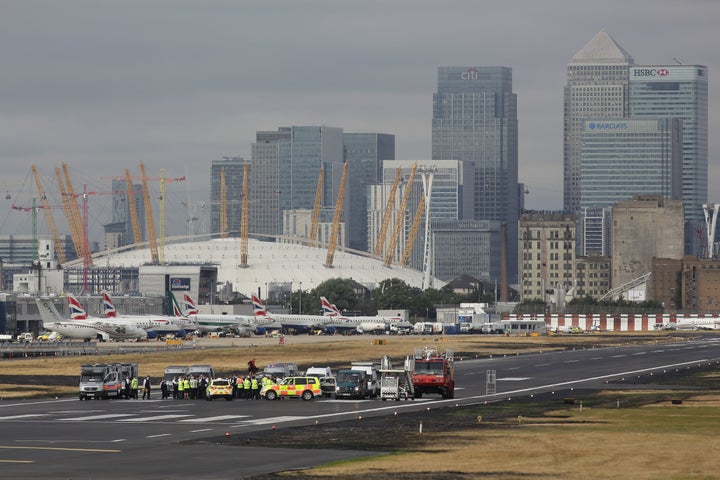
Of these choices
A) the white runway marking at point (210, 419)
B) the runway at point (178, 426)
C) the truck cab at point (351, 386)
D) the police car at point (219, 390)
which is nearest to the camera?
the runway at point (178, 426)

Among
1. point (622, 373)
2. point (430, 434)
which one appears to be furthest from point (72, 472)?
point (622, 373)

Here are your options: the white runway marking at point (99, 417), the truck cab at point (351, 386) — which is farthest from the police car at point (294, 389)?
the white runway marking at point (99, 417)

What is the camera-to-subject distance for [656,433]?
75.2 metres

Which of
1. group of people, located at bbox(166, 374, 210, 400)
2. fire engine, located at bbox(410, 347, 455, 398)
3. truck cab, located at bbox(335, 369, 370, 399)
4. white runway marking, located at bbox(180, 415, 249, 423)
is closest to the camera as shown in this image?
white runway marking, located at bbox(180, 415, 249, 423)

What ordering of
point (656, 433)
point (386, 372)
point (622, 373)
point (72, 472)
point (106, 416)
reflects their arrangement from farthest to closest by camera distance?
point (622, 373) → point (386, 372) → point (106, 416) → point (656, 433) → point (72, 472)

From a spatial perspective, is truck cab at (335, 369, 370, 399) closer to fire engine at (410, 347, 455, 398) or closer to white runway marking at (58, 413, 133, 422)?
fire engine at (410, 347, 455, 398)

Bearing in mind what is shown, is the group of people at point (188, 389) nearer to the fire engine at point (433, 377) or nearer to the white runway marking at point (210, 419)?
the fire engine at point (433, 377)

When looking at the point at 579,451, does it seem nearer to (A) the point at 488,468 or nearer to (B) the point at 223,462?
(A) the point at 488,468

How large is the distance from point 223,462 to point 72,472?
→ 21.8 ft

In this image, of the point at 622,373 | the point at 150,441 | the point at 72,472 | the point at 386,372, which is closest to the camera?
the point at 72,472

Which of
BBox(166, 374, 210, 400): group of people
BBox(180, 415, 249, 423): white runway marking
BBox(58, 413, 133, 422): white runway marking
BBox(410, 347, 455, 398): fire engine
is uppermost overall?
BBox(410, 347, 455, 398): fire engine

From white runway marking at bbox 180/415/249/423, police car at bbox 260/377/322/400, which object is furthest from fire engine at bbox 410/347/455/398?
white runway marking at bbox 180/415/249/423

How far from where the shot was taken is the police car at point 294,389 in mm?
102312

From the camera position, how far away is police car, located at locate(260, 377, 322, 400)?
10231 centimetres
